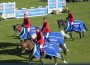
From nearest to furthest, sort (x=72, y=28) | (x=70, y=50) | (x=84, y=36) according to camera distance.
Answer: (x=70, y=50)
(x=72, y=28)
(x=84, y=36)

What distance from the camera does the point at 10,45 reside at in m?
27.2

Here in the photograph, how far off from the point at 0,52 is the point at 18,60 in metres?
3.23

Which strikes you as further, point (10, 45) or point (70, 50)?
point (10, 45)

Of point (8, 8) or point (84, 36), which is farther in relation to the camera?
point (8, 8)

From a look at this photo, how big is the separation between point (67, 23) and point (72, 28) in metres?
0.74

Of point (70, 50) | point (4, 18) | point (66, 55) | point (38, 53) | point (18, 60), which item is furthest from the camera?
point (4, 18)

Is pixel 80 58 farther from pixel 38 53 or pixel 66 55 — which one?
pixel 38 53

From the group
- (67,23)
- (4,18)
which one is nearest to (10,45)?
(67,23)

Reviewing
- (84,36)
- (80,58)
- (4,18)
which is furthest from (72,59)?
(4,18)

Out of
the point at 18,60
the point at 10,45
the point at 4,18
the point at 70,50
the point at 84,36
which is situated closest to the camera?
the point at 18,60

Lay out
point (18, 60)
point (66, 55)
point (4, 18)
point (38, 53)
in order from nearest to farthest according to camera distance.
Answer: point (38, 53)
point (18, 60)
point (66, 55)
point (4, 18)

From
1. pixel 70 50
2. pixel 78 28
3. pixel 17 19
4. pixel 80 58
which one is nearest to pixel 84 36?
pixel 78 28

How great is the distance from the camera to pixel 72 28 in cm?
2903

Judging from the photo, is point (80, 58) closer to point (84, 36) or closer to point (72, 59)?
point (72, 59)
